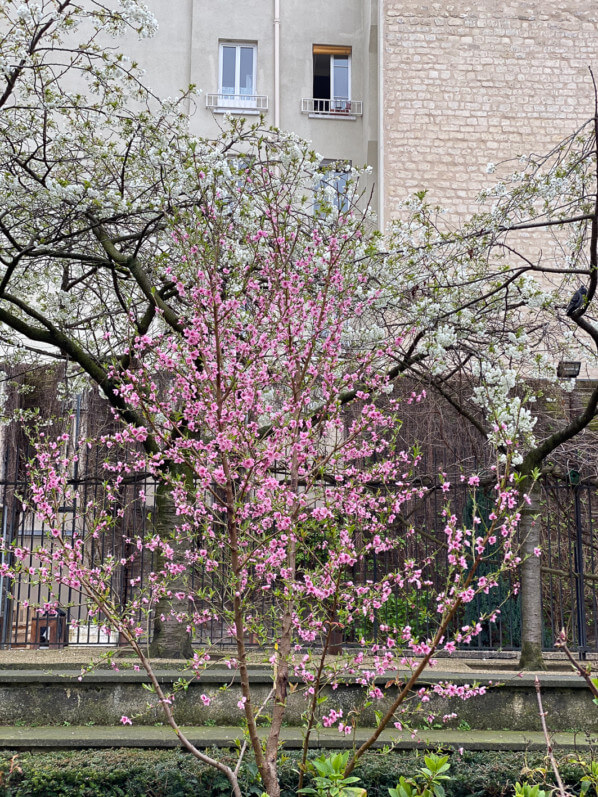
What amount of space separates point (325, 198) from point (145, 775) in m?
5.66

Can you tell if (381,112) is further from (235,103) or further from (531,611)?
(531,611)

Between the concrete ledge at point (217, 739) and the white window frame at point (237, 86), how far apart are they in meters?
15.5

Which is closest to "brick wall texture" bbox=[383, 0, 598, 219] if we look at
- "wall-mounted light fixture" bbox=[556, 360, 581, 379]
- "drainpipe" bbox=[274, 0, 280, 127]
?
"drainpipe" bbox=[274, 0, 280, 127]

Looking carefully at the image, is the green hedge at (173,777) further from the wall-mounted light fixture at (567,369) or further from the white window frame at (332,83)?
the white window frame at (332,83)

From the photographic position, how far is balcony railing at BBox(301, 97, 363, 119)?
19.5 meters

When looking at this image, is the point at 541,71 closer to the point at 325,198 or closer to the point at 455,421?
the point at 455,421

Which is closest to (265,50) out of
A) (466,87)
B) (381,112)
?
(381,112)

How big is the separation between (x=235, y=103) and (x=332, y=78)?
8.08 feet

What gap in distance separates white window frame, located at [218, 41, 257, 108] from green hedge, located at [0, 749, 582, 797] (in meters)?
16.4

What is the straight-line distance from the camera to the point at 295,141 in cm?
846

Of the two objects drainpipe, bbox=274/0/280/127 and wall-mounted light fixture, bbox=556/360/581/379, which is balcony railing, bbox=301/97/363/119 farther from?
wall-mounted light fixture, bbox=556/360/581/379

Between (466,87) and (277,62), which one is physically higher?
(277,62)

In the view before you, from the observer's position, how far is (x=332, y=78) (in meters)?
19.8

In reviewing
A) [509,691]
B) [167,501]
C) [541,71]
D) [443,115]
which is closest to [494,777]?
[509,691]
